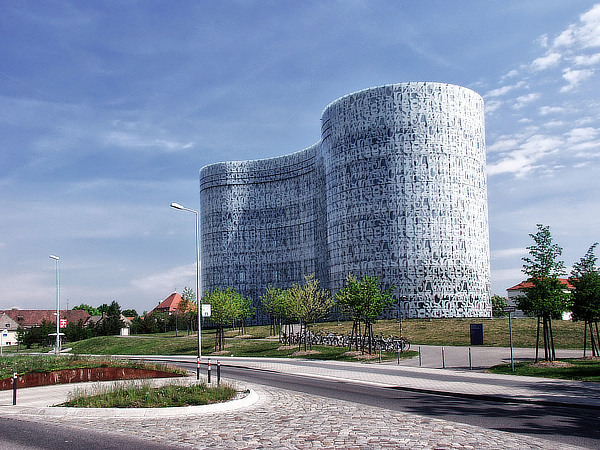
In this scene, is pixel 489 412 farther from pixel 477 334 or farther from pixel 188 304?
pixel 188 304

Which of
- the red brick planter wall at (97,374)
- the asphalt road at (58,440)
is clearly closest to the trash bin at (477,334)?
the red brick planter wall at (97,374)

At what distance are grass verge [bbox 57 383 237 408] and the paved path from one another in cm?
76

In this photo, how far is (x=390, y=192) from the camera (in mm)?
80375

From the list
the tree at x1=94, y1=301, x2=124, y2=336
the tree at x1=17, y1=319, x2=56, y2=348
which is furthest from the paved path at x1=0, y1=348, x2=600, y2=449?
the tree at x1=94, y1=301, x2=124, y2=336

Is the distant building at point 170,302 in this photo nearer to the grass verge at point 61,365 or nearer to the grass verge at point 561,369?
the grass verge at point 61,365

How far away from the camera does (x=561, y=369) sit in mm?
23328

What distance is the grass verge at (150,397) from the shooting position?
1570 centimetres

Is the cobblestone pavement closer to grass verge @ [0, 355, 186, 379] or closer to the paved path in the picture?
the paved path

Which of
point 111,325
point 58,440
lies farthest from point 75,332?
point 58,440

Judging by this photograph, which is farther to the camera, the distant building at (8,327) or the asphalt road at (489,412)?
the distant building at (8,327)

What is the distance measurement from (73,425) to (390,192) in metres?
70.3

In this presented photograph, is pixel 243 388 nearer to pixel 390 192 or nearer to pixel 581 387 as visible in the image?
pixel 581 387

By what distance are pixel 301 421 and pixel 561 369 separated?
15347 mm

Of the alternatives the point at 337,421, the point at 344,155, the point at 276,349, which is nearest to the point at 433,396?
the point at 337,421
